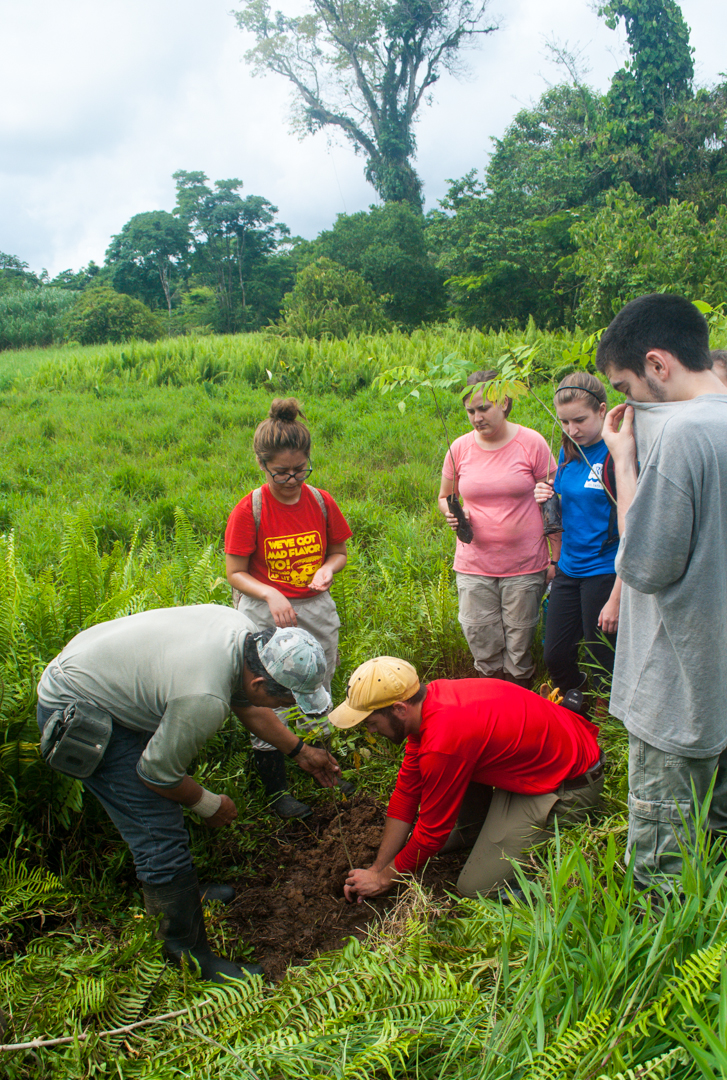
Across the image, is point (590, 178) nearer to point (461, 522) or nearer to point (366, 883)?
point (461, 522)

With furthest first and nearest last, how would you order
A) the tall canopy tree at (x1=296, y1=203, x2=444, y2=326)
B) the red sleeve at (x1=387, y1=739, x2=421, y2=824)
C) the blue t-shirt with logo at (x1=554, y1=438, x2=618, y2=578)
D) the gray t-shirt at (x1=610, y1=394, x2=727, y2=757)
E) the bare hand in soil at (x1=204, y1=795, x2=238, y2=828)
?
the tall canopy tree at (x1=296, y1=203, x2=444, y2=326), the blue t-shirt with logo at (x1=554, y1=438, x2=618, y2=578), the bare hand in soil at (x1=204, y1=795, x2=238, y2=828), the red sleeve at (x1=387, y1=739, x2=421, y2=824), the gray t-shirt at (x1=610, y1=394, x2=727, y2=757)

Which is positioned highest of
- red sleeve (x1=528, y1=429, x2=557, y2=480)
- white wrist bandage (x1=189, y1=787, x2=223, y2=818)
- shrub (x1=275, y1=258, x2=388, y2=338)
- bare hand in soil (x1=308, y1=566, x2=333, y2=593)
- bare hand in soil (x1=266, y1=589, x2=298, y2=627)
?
shrub (x1=275, y1=258, x2=388, y2=338)

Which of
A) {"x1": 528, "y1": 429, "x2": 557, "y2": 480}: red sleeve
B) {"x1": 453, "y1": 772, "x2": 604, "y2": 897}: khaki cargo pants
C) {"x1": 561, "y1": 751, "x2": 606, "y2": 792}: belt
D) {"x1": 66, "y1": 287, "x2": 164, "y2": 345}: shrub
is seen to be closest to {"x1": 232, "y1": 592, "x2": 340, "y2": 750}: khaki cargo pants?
{"x1": 453, "y1": 772, "x2": 604, "y2": 897}: khaki cargo pants

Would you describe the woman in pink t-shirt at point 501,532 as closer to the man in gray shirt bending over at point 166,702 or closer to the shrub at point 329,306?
the man in gray shirt bending over at point 166,702

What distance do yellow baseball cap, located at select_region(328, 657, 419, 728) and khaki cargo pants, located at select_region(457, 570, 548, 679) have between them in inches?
65.3

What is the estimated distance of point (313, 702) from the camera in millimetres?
2738

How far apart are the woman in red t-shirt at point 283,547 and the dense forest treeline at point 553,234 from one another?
43.5 ft

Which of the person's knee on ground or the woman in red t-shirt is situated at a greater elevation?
the woman in red t-shirt

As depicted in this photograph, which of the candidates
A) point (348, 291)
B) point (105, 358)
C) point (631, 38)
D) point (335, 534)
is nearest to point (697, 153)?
point (631, 38)

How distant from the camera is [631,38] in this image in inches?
922

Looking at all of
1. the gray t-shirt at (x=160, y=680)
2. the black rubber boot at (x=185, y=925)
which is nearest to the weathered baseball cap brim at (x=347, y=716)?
the gray t-shirt at (x=160, y=680)

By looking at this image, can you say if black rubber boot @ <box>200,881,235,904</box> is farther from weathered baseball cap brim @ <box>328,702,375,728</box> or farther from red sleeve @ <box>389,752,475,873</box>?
weathered baseball cap brim @ <box>328,702,375,728</box>

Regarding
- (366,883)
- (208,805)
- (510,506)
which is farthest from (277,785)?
(510,506)

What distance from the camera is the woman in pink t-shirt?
3.95 meters
